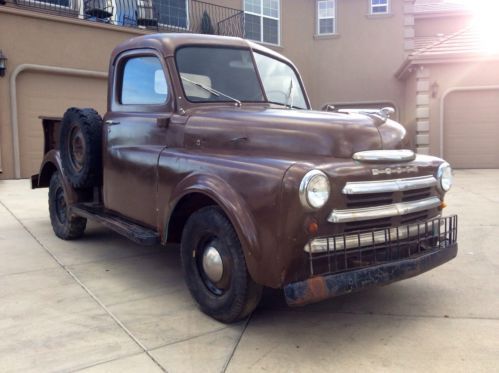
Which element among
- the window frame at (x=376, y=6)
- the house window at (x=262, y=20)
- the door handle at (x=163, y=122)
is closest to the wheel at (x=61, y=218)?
the door handle at (x=163, y=122)

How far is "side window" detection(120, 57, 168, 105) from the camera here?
4.16 m

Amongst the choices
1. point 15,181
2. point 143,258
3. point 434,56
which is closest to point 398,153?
point 143,258

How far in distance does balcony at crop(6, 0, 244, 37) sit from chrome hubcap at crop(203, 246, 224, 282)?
10.3m

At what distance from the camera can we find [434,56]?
14109mm

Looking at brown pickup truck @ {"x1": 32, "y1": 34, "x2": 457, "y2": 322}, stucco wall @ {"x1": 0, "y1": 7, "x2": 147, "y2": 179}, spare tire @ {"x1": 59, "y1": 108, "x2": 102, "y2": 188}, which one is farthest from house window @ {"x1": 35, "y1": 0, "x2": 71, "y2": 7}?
brown pickup truck @ {"x1": 32, "y1": 34, "x2": 457, "y2": 322}

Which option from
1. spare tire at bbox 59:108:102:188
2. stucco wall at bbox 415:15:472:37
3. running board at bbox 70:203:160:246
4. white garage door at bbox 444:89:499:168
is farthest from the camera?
stucco wall at bbox 415:15:472:37

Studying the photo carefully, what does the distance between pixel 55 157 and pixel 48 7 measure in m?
7.78

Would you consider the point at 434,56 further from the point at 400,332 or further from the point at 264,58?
the point at 400,332

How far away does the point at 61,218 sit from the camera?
580 cm

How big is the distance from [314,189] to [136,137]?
2057 millimetres

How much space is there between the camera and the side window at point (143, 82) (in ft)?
13.6

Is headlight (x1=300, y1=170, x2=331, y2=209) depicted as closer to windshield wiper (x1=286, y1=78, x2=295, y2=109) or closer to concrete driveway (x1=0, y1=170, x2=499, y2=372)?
concrete driveway (x1=0, y1=170, x2=499, y2=372)

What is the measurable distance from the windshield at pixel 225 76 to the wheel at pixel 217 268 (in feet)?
3.75

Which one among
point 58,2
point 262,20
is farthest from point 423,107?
point 58,2
